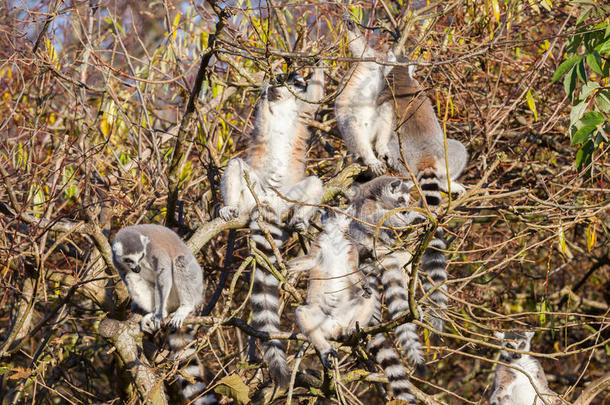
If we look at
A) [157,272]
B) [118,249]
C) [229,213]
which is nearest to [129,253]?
[118,249]

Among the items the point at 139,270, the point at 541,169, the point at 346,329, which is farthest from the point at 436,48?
the point at 139,270

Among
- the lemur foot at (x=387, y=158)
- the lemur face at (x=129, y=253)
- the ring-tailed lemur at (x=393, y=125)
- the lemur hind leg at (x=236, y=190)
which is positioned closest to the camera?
the lemur face at (x=129, y=253)

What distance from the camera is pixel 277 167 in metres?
5.78

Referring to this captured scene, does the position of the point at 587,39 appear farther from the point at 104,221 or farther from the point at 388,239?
the point at 104,221

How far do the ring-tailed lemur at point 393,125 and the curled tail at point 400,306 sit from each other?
1.19 m

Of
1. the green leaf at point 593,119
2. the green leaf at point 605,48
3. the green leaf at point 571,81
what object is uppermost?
the green leaf at point 605,48

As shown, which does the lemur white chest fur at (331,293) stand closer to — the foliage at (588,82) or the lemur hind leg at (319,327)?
the lemur hind leg at (319,327)

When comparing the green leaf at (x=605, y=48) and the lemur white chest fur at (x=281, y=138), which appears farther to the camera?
the lemur white chest fur at (x=281, y=138)

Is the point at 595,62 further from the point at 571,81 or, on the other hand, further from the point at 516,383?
the point at 516,383

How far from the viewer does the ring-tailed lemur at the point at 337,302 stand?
4.14 metres

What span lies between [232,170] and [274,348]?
6.31 feet

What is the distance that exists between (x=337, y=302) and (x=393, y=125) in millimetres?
2603

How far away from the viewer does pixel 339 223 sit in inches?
187

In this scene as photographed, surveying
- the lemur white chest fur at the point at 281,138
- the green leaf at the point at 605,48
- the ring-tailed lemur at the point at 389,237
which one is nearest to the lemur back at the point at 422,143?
the ring-tailed lemur at the point at 389,237
